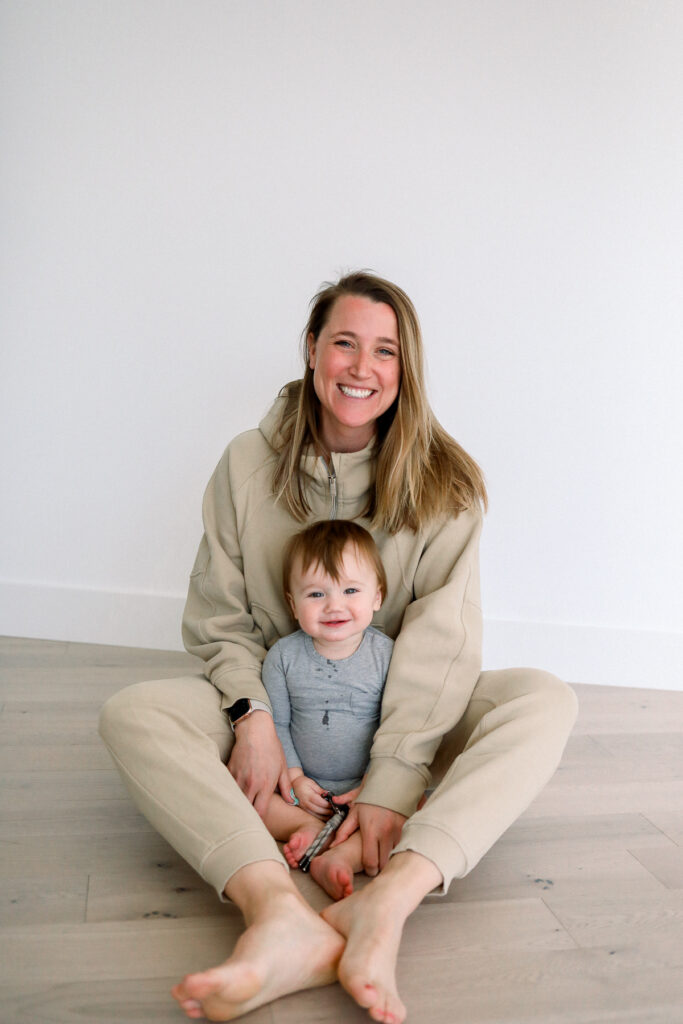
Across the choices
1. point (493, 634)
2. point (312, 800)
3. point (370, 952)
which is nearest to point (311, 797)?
point (312, 800)

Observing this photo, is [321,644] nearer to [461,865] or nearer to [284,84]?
[461,865]

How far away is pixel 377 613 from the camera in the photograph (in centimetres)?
182

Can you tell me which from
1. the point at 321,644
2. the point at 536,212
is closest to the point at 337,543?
the point at 321,644

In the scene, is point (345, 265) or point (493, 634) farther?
point (493, 634)

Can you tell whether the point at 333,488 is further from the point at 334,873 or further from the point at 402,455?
the point at 334,873

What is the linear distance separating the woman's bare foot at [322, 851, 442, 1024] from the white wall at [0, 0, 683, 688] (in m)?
1.46

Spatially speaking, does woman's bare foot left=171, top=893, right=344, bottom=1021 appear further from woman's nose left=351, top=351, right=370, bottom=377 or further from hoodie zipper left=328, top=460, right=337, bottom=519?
woman's nose left=351, top=351, right=370, bottom=377

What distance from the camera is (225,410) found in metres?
2.62

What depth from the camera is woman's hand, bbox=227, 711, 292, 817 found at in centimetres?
156

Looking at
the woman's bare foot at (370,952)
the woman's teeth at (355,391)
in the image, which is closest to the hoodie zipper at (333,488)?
the woman's teeth at (355,391)

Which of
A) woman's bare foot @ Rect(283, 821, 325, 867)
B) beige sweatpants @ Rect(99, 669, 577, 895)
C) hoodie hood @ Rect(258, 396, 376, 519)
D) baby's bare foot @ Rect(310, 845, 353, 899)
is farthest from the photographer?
hoodie hood @ Rect(258, 396, 376, 519)

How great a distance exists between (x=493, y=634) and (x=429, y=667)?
1.09 metres

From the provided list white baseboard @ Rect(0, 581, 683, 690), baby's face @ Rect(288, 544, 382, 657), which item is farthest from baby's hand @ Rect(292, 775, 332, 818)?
white baseboard @ Rect(0, 581, 683, 690)

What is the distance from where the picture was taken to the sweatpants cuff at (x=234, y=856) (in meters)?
1.29
